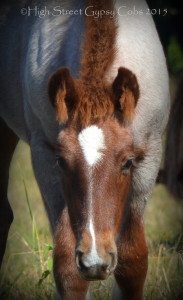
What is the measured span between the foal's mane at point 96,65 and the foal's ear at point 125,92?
0.15 feet

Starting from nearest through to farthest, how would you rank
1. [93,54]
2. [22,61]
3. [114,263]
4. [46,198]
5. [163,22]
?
[114,263]
[93,54]
[46,198]
[22,61]
[163,22]

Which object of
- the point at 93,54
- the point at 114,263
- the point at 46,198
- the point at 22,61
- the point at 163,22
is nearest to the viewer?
the point at 114,263

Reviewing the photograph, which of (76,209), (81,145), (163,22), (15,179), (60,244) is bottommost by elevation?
(15,179)

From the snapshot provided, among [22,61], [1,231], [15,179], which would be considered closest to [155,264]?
[1,231]

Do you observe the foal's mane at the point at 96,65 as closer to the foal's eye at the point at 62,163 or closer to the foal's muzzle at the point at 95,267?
the foal's eye at the point at 62,163

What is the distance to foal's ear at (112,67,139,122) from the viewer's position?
4.88 m

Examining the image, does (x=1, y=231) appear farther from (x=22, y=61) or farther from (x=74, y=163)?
(x=74, y=163)

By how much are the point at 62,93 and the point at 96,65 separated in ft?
0.81

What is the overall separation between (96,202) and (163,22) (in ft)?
19.4

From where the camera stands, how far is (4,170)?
6664mm

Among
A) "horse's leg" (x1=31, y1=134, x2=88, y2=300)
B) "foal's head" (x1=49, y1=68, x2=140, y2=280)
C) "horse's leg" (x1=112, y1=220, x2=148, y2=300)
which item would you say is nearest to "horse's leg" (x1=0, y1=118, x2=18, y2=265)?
"horse's leg" (x1=31, y1=134, x2=88, y2=300)

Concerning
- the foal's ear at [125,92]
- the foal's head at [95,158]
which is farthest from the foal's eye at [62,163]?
the foal's ear at [125,92]

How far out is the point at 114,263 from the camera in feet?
A: 15.5

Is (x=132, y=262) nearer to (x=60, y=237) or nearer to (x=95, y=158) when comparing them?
(x=60, y=237)
